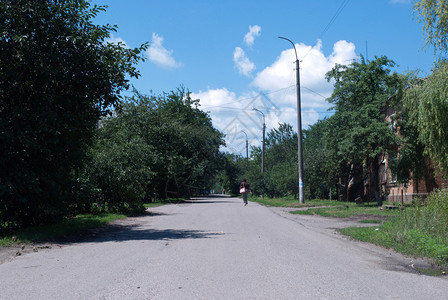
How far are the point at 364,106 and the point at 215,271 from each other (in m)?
18.7

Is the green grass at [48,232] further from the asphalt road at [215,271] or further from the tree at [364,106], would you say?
the tree at [364,106]

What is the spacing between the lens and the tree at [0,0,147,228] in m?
10.6

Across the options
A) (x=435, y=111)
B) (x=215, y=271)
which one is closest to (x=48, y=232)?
(x=215, y=271)

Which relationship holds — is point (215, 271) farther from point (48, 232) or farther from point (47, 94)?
point (47, 94)

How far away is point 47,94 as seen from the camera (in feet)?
36.5

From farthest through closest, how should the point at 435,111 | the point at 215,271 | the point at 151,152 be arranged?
the point at 151,152 < the point at 435,111 < the point at 215,271

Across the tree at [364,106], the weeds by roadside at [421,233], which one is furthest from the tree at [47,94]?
the tree at [364,106]

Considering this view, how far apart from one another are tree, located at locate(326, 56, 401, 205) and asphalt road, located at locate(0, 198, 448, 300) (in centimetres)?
1287

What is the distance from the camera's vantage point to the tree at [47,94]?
10.6m

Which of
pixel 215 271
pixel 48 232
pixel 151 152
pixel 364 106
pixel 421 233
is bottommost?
pixel 215 271

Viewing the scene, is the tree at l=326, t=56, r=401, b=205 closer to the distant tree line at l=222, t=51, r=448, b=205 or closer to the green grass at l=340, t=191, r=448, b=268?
the distant tree line at l=222, t=51, r=448, b=205

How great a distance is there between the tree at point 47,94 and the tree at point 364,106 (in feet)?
48.8

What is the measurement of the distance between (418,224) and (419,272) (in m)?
3.59

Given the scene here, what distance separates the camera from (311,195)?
43.0m
